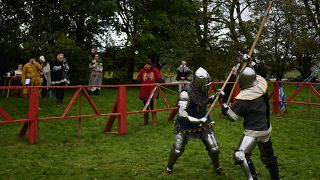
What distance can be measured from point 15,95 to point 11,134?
7.88m

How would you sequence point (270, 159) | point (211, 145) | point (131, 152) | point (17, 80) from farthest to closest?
point (17, 80), point (131, 152), point (211, 145), point (270, 159)

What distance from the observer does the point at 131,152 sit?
29.0 feet

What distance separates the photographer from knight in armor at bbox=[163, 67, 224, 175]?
274 inches

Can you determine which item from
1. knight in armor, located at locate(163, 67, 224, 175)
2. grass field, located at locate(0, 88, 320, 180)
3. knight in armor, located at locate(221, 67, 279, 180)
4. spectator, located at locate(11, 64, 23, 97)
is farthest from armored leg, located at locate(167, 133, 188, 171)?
spectator, located at locate(11, 64, 23, 97)

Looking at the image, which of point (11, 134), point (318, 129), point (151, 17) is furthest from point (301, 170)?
point (151, 17)

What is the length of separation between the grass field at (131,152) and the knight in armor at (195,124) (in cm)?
35

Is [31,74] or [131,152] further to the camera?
[31,74]

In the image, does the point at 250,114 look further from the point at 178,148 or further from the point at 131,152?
the point at 131,152

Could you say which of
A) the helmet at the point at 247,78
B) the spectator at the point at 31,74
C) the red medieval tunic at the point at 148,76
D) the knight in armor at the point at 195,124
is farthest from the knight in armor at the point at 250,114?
the spectator at the point at 31,74

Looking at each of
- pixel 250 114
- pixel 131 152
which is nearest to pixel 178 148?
pixel 250 114

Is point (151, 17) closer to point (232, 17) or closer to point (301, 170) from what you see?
point (232, 17)

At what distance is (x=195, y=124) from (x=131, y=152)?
7.43 feet

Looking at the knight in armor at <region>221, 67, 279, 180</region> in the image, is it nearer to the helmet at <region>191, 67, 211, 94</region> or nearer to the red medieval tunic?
the helmet at <region>191, 67, 211, 94</region>

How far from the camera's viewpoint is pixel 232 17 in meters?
32.9
